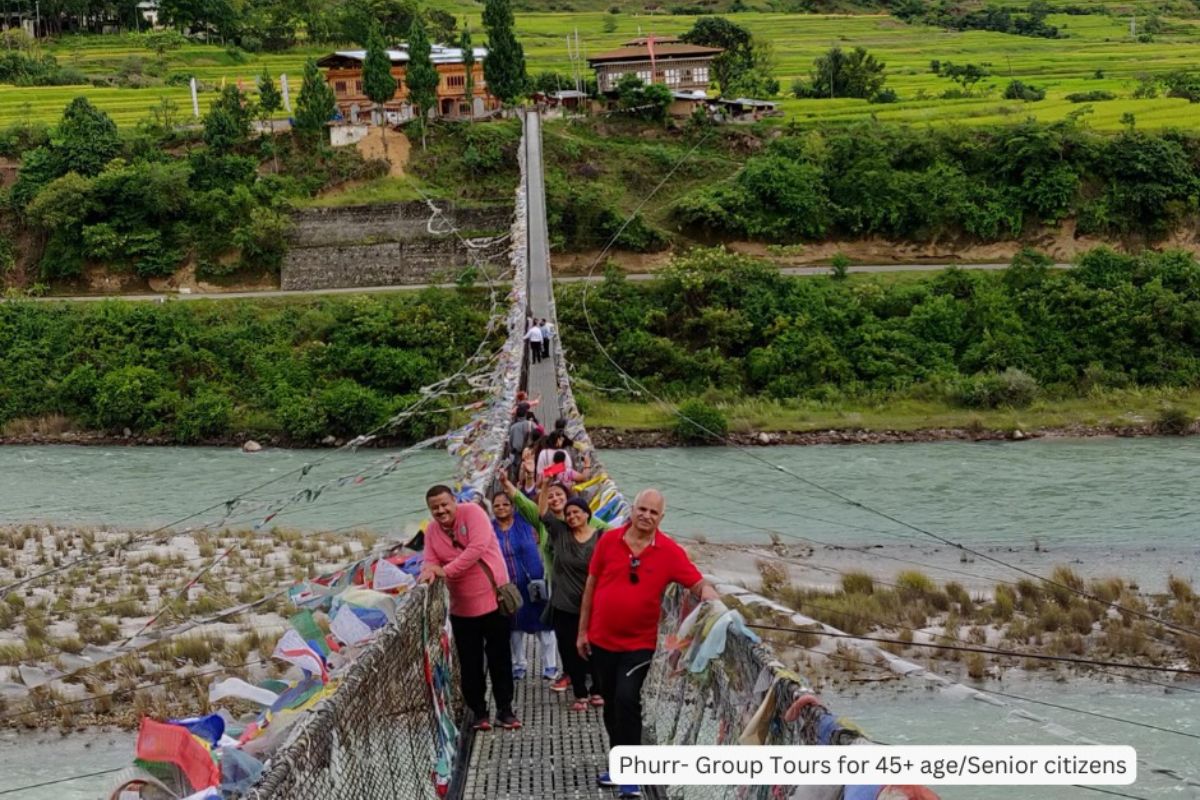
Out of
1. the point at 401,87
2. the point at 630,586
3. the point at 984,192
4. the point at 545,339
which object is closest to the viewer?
the point at 630,586

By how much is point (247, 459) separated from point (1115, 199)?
672 inches

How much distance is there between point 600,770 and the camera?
4.05 m

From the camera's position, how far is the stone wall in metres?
23.7

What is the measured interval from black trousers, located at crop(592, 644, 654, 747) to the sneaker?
703 millimetres

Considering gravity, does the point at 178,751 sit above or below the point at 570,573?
above

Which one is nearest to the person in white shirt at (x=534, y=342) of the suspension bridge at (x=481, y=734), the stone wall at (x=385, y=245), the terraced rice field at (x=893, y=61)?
the suspension bridge at (x=481, y=734)

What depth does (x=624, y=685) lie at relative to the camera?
3711 millimetres

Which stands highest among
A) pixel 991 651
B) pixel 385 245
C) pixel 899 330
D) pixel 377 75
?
pixel 377 75

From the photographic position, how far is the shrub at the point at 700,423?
1803cm

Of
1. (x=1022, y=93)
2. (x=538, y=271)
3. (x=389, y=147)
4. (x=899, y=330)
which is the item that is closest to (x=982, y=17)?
(x=1022, y=93)

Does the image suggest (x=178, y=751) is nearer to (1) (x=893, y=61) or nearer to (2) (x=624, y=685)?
(2) (x=624, y=685)

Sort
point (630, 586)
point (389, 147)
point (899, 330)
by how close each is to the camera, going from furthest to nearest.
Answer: point (389, 147)
point (899, 330)
point (630, 586)

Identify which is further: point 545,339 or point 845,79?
point 845,79

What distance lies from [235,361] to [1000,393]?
40.6 ft
